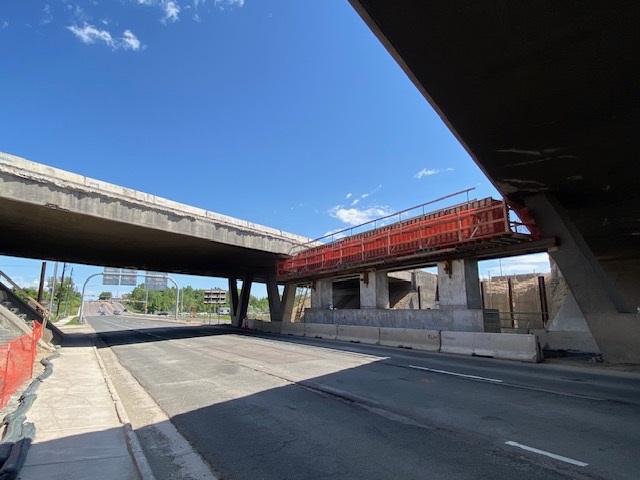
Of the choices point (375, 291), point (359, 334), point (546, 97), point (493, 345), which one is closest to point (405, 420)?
point (546, 97)

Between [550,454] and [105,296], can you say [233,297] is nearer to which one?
[550,454]

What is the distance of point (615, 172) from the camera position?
12.6m

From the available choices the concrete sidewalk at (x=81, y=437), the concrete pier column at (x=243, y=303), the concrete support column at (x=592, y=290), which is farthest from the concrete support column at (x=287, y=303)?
the concrete sidewalk at (x=81, y=437)

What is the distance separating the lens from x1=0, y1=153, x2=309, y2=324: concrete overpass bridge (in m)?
17.1

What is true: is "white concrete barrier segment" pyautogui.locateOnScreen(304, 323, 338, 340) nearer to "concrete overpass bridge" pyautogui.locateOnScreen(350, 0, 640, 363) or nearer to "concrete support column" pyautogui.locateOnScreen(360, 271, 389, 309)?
"concrete support column" pyautogui.locateOnScreen(360, 271, 389, 309)

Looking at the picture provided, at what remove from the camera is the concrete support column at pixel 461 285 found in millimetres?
18812

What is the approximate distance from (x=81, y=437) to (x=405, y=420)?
16.5 feet

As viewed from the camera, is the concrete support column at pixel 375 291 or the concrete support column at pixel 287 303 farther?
the concrete support column at pixel 287 303

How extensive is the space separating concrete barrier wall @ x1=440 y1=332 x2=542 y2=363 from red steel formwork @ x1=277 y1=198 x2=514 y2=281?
4.15m

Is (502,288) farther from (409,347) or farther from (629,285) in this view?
(409,347)

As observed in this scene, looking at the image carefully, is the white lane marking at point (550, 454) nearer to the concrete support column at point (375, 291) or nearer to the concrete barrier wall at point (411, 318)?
the concrete barrier wall at point (411, 318)

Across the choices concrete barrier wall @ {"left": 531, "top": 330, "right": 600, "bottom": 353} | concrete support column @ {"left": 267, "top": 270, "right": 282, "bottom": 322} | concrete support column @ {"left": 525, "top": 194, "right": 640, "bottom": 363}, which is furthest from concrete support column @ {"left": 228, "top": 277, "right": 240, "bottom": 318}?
concrete support column @ {"left": 525, "top": 194, "right": 640, "bottom": 363}

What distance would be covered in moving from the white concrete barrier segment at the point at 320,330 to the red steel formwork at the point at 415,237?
3.98m

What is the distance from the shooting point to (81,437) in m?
5.69
